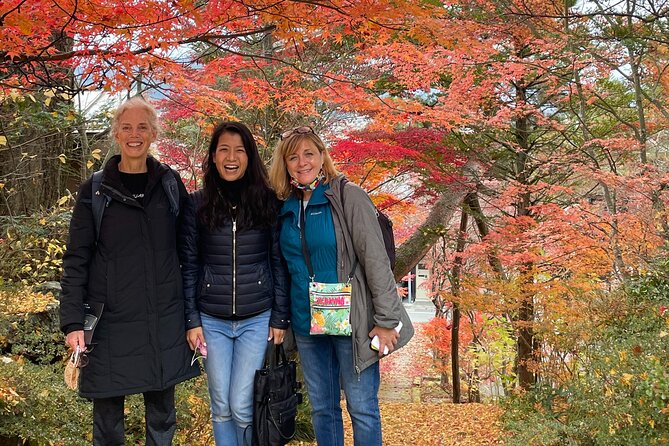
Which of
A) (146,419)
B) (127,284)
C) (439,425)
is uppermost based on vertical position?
(127,284)

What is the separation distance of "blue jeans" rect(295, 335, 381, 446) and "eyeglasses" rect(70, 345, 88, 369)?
950mm

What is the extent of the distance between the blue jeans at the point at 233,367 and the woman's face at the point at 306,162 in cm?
69

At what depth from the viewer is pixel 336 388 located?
8.34 ft

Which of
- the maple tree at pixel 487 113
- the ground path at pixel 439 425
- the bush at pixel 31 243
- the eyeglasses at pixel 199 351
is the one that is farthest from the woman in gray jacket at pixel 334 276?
the bush at pixel 31 243

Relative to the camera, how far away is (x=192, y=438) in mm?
4148

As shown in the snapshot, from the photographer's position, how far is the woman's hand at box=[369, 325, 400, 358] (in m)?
2.35

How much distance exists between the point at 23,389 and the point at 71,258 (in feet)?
5.88

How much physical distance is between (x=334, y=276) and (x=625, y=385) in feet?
8.95

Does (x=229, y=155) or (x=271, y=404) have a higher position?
(x=229, y=155)

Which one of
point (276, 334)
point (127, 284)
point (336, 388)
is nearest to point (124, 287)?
point (127, 284)

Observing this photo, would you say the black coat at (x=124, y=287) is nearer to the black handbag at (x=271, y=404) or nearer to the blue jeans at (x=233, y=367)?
the blue jeans at (x=233, y=367)

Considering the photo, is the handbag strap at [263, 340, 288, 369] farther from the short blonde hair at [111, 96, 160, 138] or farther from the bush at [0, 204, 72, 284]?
the bush at [0, 204, 72, 284]

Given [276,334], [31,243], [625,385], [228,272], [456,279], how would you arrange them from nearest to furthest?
[228,272] → [276,334] → [625,385] → [31,243] → [456,279]

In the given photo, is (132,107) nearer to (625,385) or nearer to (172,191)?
(172,191)
